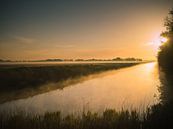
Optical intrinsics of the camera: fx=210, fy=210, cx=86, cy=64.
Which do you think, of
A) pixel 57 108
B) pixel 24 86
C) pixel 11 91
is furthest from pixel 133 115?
pixel 24 86

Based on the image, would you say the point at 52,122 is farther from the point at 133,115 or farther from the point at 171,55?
the point at 171,55

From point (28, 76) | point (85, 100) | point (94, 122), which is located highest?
point (28, 76)

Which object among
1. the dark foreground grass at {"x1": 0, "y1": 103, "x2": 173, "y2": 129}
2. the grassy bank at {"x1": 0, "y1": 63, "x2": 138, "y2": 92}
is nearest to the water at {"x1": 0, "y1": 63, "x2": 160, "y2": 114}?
the dark foreground grass at {"x1": 0, "y1": 103, "x2": 173, "y2": 129}

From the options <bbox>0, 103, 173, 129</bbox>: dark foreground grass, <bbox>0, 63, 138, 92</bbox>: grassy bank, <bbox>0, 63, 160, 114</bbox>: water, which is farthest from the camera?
<bbox>0, 63, 138, 92</bbox>: grassy bank

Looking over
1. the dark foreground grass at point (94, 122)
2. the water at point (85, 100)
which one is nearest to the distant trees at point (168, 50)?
the water at point (85, 100)

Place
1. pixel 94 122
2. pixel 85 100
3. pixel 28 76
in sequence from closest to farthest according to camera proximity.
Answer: pixel 94 122 → pixel 85 100 → pixel 28 76

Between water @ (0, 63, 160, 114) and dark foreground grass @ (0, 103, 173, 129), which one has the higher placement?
dark foreground grass @ (0, 103, 173, 129)

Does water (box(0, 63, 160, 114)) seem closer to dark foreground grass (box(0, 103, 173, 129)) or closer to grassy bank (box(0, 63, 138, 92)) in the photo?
dark foreground grass (box(0, 103, 173, 129))

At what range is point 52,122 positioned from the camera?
12.0 meters

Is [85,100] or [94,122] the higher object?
[94,122]

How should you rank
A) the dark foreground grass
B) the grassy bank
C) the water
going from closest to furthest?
1. the dark foreground grass
2. the water
3. the grassy bank

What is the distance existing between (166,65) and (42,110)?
104 feet

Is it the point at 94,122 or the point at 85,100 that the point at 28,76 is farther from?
the point at 94,122

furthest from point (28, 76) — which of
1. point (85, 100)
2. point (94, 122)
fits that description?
point (94, 122)
